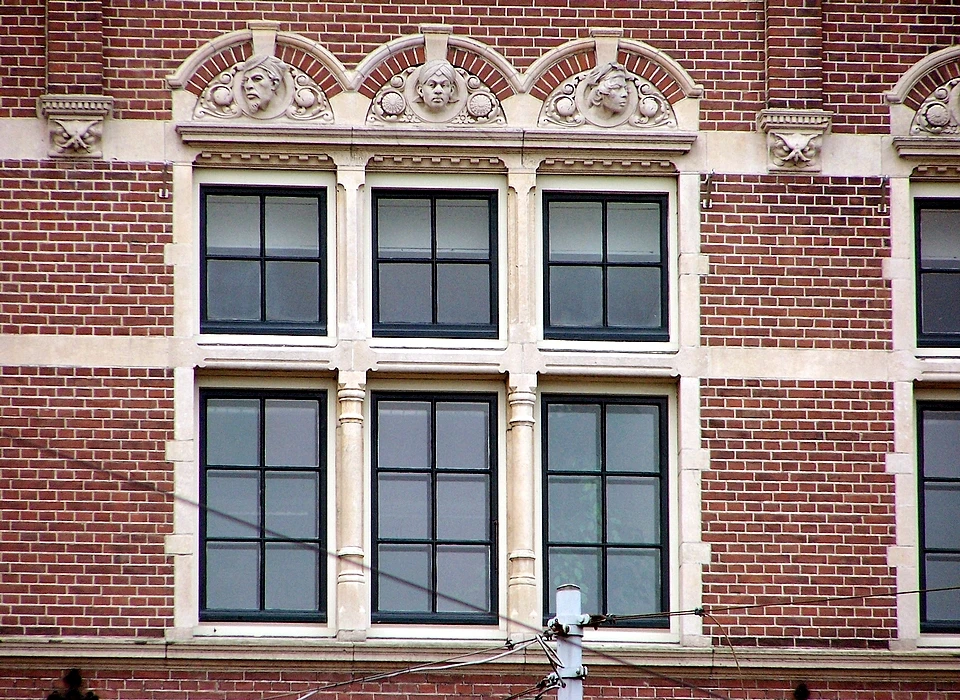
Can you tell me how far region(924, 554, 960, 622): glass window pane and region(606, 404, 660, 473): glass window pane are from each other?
2.27 m

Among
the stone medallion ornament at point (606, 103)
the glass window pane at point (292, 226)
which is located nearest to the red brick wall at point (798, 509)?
the stone medallion ornament at point (606, 103)

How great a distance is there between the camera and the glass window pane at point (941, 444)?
1554 centimetres

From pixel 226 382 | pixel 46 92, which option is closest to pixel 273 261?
pixel 226 382

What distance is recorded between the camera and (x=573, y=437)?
50.8ft

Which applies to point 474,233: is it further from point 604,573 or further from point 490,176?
point 604,573

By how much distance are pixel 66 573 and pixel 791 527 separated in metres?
5.51

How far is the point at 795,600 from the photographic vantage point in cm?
1490

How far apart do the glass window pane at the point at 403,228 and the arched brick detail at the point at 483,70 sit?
1065 mm

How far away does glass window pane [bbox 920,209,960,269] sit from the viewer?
1591 centimetres

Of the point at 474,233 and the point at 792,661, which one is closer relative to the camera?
the point at 792,661

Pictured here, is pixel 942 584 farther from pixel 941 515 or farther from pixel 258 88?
pixel 258 88

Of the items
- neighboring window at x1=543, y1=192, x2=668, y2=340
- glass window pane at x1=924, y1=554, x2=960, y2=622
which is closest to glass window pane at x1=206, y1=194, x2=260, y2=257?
neighboring window at x1=543, y1=192, x2=668, y2=340

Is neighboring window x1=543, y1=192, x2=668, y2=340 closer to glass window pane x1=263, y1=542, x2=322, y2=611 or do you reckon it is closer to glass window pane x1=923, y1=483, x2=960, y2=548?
glass window pane x1=923, y1=483, x2=960, y2=548

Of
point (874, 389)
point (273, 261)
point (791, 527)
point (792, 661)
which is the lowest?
point (792, 661)
